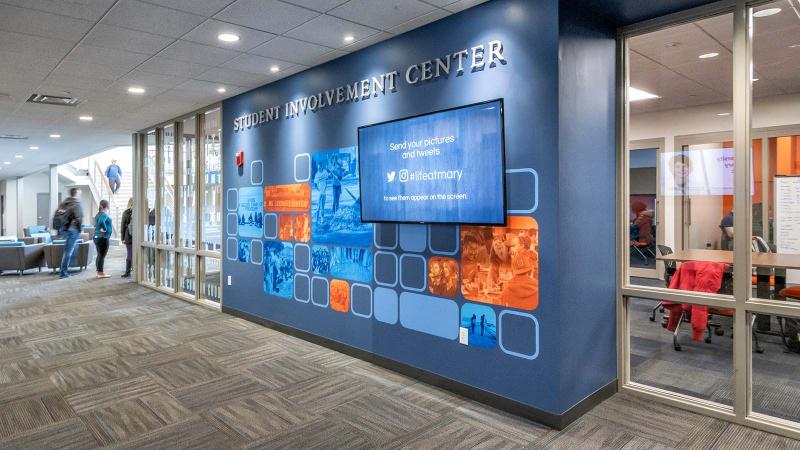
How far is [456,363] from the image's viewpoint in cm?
316

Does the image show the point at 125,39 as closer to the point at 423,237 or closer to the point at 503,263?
the point at 423,237

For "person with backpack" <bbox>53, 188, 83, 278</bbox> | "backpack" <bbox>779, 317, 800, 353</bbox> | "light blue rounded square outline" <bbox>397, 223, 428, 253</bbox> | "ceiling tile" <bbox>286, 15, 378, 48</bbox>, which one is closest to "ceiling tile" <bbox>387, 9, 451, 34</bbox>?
"ceiling tile" <bbox>286, 15, 378, 48</bbox>

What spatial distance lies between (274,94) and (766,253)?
4172 mm

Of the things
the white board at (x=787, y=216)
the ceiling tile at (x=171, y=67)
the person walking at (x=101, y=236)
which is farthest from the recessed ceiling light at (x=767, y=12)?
the person walking at (x=101, y=236)

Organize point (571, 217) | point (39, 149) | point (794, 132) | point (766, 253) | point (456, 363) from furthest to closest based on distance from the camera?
point (39, 149)
point (794, 132)
point (456, 363)
point (766, 253)
point (571, 217)

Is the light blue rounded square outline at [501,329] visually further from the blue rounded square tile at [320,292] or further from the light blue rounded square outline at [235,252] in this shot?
the light blue rounded square outline at [235,252]

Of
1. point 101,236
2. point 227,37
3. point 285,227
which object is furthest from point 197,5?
point 101,236

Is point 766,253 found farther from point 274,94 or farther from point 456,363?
point 274,94

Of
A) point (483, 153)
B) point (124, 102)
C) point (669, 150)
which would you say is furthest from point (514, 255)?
point (124, 102)

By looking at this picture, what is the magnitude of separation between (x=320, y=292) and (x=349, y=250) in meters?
0.57

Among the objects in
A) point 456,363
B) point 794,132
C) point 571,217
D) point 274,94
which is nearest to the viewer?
point 571,217

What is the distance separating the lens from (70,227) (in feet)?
27.8

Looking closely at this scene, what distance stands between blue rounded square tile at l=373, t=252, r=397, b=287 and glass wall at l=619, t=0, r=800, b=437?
1544 mm

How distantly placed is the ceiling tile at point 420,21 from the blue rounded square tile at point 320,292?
209cm
